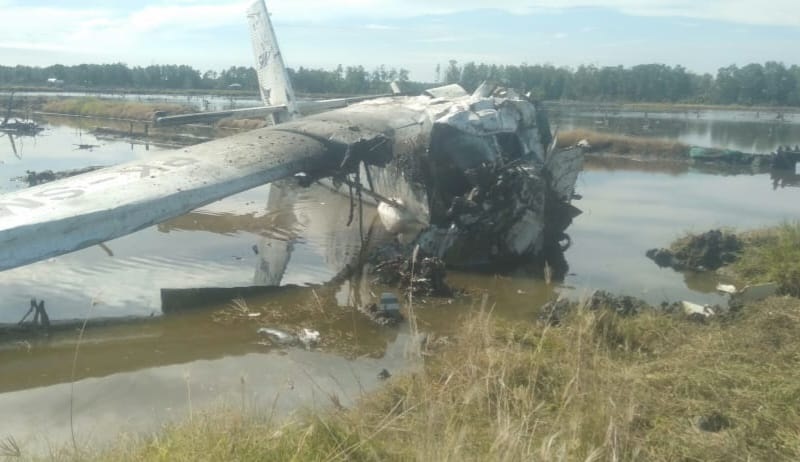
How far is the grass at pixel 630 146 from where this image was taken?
102 ft

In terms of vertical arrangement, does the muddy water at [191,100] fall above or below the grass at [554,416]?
above

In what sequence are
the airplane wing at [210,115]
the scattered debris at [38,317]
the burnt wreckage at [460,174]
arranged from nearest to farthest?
1. the scattered debris at [38,317]
2. the burnt wreckage at [460,174]
3. the airplane wing at [210,115]

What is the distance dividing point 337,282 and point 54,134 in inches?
1206

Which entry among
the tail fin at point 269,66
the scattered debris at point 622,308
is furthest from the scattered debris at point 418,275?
the tail fin at point 269,66

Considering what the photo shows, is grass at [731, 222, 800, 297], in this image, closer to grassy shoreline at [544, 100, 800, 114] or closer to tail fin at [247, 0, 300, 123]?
tail fin at [247, 0, 300, 123]

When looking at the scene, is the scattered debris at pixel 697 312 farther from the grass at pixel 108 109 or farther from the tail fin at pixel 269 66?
the grass at pixel 108 109

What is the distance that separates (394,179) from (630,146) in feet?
72.2

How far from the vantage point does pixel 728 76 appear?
94.4 m

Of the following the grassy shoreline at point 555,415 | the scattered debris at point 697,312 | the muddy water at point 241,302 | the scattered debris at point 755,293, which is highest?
the grassy shoreline at point 555,415

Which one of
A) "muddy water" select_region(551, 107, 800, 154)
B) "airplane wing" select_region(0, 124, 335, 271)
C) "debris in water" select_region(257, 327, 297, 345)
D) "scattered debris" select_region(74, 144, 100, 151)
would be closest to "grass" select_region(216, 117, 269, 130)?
"scattered debris" select_region(74, 144, 100, 151)

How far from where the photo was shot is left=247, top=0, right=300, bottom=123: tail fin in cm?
1869

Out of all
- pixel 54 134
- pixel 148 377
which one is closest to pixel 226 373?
pixel 148 377

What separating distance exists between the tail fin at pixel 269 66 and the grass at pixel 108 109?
89.1 ft

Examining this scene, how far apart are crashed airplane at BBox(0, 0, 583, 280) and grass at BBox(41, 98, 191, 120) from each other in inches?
1400
